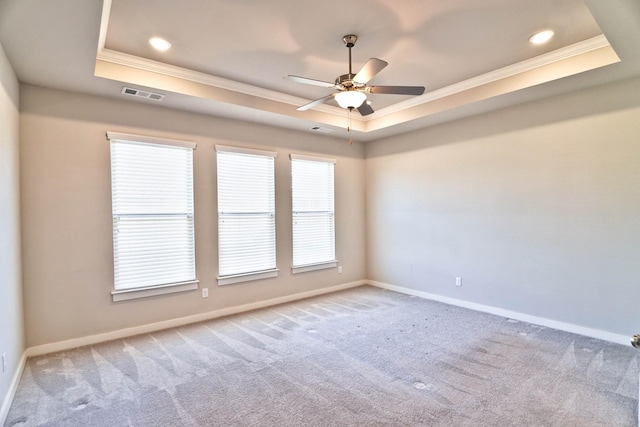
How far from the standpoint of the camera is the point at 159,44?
309cm

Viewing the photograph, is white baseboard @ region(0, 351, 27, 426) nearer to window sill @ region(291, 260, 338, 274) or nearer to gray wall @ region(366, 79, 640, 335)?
window sill @ region(291, 260, 338, 274)

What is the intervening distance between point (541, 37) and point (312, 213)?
12.3 feet

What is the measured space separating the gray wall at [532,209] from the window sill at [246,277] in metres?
2.26

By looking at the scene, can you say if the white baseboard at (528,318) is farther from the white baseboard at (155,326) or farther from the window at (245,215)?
the window at (245,215)

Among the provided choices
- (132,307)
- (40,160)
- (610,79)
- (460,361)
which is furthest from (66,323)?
(610,79)

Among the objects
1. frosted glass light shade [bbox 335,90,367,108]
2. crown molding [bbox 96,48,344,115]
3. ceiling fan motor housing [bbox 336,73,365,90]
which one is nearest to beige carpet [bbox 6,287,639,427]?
frosted glass light shade [bbox 335,90,367,108]

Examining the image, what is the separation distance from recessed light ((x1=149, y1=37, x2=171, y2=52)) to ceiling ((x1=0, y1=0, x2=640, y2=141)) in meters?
0.06

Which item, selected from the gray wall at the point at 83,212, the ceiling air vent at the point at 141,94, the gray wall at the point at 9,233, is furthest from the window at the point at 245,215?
the gray wall at the point at 9,233

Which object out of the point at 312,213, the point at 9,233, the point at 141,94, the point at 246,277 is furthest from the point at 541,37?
the point at 9,233

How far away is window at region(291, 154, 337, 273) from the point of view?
17.6 ft

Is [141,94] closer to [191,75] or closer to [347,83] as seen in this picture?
[191,75]

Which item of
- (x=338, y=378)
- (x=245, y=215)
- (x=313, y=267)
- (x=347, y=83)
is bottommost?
(x=338, y=378)

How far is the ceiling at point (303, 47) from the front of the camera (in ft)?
8.25

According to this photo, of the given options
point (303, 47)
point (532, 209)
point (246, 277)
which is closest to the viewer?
point (303, 47)
